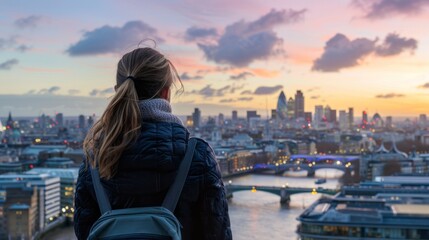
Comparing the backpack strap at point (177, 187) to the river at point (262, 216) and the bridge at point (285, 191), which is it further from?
the bridge at point (285, 191)

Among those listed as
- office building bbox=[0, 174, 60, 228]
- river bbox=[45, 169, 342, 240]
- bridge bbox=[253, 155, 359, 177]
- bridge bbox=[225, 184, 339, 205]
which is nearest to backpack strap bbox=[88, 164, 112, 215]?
river bbox=[45, 169, 342, 240]

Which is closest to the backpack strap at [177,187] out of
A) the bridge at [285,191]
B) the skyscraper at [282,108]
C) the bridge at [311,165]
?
the bridge at [285,191]

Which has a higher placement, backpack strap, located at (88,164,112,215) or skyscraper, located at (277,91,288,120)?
skyscraper, located at (277,91,288,120)

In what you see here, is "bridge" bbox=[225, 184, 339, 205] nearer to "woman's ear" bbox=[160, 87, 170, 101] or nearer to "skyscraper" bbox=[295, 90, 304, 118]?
"woman's ear" bbox=[160, 87, 170, 101]

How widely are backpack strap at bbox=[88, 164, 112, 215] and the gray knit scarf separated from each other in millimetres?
57

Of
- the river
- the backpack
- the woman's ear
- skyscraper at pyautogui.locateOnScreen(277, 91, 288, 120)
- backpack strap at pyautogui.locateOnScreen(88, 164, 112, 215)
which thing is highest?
skyscraper at pyautogui.locateOnScreen(277, 91, 288, 120)

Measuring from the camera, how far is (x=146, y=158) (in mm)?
499

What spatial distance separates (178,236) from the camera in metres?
0.47

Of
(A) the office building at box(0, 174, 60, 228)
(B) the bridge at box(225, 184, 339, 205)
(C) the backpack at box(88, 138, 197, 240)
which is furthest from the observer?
(B) the bridge at box(225, 184, 339, 205)

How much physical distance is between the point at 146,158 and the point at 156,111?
5 cm

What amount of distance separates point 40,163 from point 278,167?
20.6 feet

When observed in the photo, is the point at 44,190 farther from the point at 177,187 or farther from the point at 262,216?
the point at 177,187

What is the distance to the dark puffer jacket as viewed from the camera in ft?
1.64

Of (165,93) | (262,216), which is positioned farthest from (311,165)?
(165,93)
